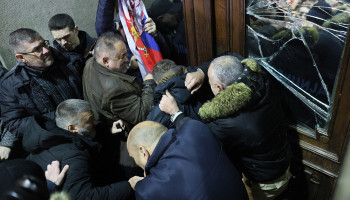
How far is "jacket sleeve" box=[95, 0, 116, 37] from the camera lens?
2949 mm

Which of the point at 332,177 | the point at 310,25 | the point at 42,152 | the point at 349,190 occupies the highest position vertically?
the point at 310,25

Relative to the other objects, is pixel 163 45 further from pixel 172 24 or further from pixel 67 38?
pixel 67 38

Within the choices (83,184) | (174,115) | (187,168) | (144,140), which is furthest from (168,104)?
(83,184)

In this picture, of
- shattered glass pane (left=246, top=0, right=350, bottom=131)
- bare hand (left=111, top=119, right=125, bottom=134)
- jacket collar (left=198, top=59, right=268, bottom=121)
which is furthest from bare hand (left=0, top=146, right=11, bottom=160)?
shattered glass pane (left=246, top=0, right=350, bottom=131)

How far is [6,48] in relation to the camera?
3.87 m

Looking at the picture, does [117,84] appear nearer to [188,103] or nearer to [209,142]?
[188,103]

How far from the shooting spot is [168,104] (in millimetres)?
2064

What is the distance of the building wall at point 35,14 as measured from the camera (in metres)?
3.81

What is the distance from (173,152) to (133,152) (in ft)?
1.24

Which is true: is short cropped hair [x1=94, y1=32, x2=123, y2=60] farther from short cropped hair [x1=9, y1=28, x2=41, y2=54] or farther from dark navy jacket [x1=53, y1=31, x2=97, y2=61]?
dark navy jacket [x1=53, y1=31, x2=97, y2=61]

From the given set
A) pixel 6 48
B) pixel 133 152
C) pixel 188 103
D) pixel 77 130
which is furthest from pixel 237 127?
pixel 6 48

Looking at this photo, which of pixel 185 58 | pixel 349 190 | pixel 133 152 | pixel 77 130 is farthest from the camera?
pixel 185 58

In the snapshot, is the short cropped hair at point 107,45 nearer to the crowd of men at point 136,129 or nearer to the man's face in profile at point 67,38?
the crowd of men at point 136,129

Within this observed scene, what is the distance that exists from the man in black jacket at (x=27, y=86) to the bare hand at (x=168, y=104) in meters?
1.25
